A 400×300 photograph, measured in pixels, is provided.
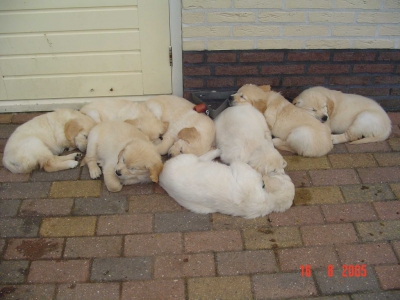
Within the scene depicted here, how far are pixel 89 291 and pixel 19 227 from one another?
101 centimetres

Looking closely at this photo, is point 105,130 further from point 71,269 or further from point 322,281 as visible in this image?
point 322,281

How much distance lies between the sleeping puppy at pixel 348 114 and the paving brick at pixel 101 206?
2.32 meters

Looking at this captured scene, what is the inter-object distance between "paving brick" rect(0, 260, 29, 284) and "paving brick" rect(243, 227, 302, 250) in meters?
1.83

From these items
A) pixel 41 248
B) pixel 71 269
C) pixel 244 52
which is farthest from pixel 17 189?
pixel 244 52

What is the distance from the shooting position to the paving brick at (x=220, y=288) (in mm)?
3189

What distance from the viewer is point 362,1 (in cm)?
463

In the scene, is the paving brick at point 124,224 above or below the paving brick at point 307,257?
above

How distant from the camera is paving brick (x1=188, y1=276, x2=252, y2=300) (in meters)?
3.19

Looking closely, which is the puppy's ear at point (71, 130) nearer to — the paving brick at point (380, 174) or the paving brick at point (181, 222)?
the paving brick at point (181, 222)

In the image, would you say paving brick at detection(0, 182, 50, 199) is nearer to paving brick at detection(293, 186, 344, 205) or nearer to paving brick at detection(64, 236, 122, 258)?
paving brick at detection(64, 236, 122, 258)

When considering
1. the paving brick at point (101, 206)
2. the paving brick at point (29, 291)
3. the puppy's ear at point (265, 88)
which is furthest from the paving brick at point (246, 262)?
the puppy's ear at point (265, 88)

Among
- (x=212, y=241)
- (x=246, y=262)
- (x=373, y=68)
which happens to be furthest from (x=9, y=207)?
(x=373, y=68)

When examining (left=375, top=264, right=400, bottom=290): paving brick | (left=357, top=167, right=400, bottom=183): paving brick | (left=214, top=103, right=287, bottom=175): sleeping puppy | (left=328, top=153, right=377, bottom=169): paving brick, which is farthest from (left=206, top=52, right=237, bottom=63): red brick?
(left=375, top=264, right=400, bottom=290): paving brick

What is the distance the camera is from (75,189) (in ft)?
13.6
